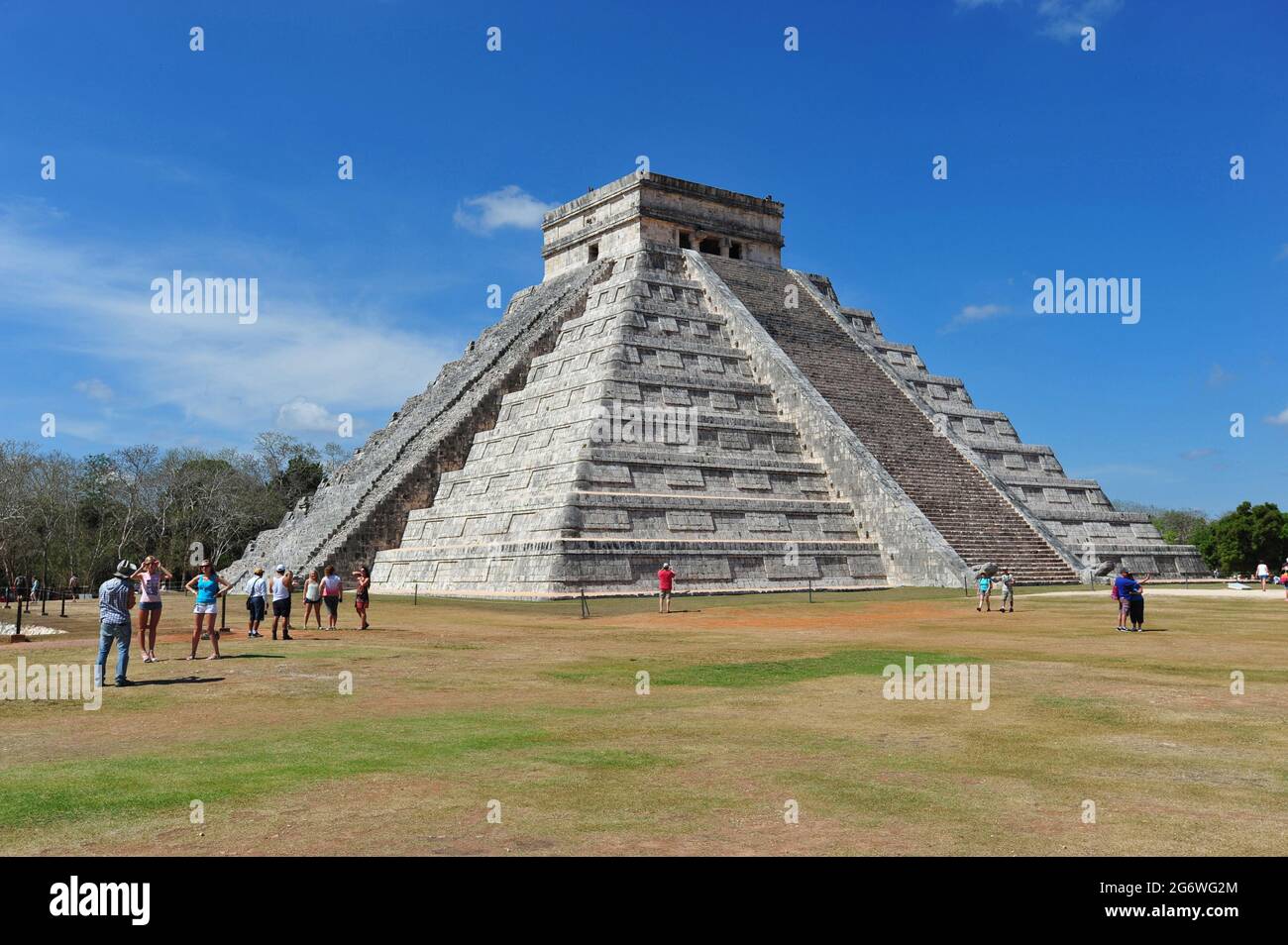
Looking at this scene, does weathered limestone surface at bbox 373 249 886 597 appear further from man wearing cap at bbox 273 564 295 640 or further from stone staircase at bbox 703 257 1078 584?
man wearing cap at bbox 273 564 295 640

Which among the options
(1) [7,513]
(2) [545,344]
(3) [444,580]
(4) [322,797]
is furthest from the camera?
(1) [7,513]

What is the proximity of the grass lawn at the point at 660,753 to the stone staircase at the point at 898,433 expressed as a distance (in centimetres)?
1697

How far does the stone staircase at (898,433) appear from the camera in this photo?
32.6 metres

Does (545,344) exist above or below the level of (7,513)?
above

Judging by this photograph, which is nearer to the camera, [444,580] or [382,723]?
[382,723]

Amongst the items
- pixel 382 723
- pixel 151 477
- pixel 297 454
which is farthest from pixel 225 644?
pixel 297 454

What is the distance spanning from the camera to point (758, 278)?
146 ft

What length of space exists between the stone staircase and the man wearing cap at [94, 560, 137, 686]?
79.5 feet

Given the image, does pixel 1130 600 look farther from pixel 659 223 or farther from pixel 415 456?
pixel 659 223

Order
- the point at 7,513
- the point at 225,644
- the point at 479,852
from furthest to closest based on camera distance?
the point at 7,513 → the point at 225,644 → the point at 479,852

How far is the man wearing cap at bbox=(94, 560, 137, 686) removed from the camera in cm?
1202

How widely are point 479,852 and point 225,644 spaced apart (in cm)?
1334

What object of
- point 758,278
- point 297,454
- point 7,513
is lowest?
point 7,513
